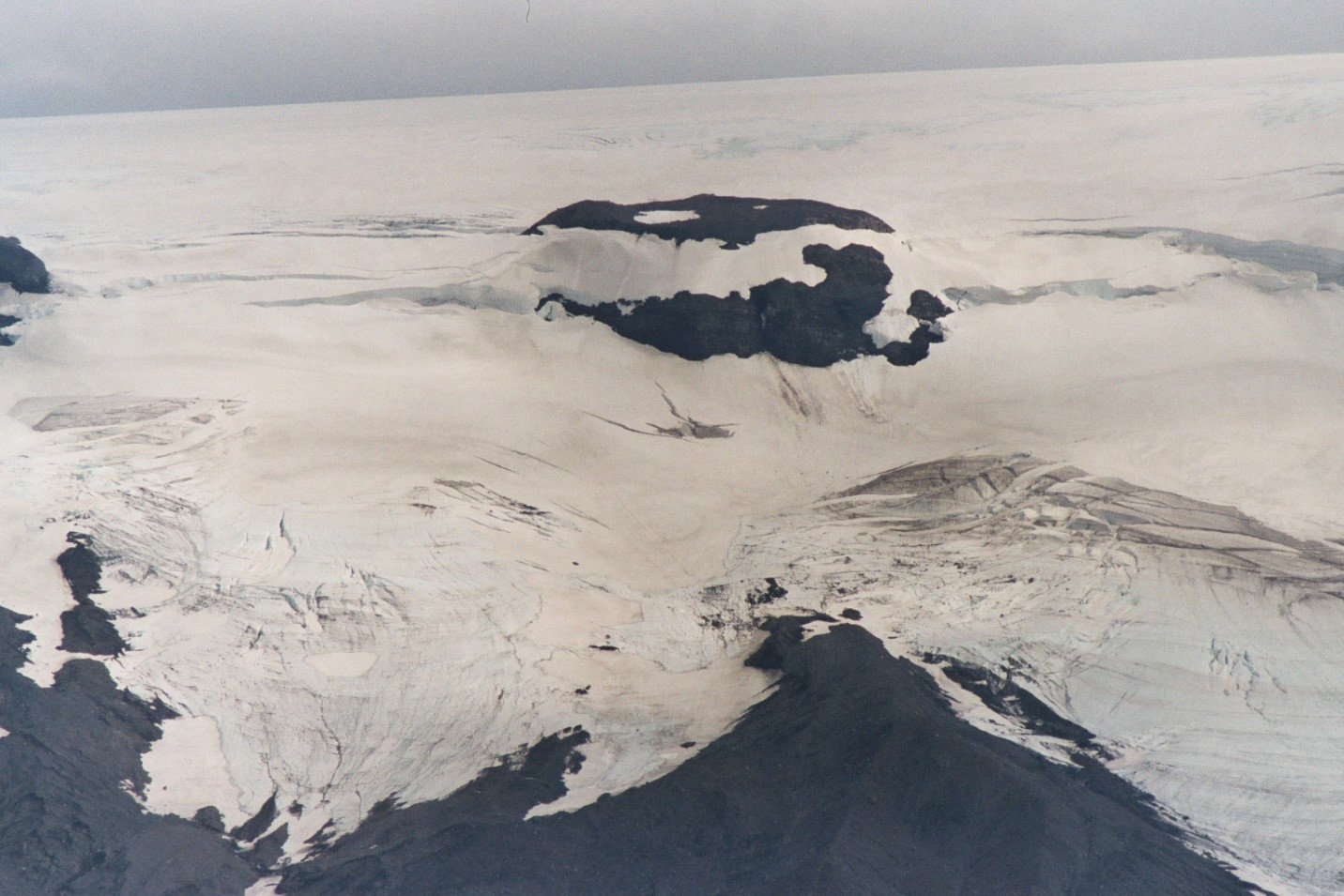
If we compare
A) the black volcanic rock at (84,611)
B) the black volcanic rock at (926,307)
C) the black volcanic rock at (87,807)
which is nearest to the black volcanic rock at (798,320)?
the black volcanic rock at (926,307)

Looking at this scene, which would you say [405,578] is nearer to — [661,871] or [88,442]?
[661,871]

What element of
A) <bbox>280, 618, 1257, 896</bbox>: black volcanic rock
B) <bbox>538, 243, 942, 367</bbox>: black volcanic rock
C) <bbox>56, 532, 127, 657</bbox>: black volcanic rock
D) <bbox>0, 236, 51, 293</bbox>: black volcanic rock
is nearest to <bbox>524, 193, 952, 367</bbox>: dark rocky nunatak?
<bbox>538, 243, 942, 367</bbox>: black volcanic rock

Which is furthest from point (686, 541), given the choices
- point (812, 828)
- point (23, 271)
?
point (23, 271)

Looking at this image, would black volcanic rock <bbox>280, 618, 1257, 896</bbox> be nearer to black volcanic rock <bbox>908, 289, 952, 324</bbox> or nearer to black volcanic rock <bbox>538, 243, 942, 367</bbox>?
black volcanic rock <bbox>538, 243, 942, 367</bbox>

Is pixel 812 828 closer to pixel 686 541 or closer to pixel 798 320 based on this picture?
pixel 686 541

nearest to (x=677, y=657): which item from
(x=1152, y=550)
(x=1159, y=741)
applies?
(x=1159, y=741)
